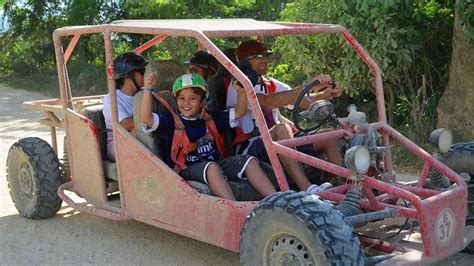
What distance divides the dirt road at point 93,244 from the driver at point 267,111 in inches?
30.9

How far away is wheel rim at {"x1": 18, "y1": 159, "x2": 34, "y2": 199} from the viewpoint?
6.11m

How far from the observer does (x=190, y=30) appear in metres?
4.55

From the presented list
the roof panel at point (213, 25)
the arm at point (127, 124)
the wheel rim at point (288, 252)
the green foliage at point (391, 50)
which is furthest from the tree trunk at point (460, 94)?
the wheel rim at point (288, 252)

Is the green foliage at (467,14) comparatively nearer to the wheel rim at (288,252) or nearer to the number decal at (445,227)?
the number decal at (445,227)

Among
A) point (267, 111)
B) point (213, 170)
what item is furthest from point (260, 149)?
point (213, 170)

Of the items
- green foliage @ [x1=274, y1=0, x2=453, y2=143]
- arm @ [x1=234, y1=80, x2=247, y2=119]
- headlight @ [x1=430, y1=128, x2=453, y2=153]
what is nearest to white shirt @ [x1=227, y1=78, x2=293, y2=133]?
arm @ [x1=234, y1=80, x2=247, y2=119]

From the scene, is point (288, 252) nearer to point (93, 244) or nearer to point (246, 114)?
point (246, 114)

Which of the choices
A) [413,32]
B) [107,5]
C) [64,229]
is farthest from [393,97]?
[107,5]

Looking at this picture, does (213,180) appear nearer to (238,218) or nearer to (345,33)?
(238,218)

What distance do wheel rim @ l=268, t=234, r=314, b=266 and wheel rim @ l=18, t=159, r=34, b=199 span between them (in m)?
2.90

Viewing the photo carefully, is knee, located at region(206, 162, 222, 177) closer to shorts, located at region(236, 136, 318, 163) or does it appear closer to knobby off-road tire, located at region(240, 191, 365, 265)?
shorts, located at region(236, 136, 318, 163)

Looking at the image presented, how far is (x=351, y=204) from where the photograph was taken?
4.02 meters

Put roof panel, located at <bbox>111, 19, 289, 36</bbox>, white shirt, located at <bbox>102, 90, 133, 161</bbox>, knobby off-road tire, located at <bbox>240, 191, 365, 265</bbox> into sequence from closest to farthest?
knobby off-road tire, located at <bbox>240, 191, 365, 265</bbox>
roof panel, located at <bbox>111, 19, 289, 36</bbox>
white shirt, located at <bbox>102, 90, 133, 161</bbox>

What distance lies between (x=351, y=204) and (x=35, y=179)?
309 centimetres
